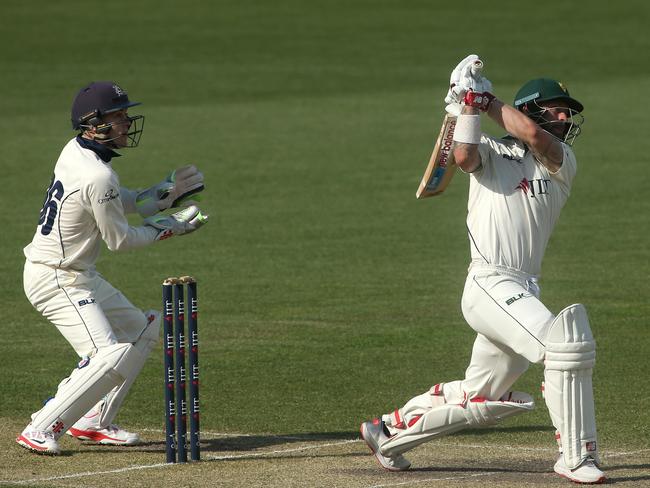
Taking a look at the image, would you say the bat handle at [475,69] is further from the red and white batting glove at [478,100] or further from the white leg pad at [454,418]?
the white leg pad at [454,418]

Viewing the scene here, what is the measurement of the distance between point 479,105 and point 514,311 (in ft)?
3.66

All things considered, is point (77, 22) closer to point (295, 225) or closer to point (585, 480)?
point (295, 225)

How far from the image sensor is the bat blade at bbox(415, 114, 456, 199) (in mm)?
7609

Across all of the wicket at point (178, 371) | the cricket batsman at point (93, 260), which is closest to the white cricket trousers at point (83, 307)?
the cricket batsman at point (93, 260)

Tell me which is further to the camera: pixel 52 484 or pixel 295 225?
pixel 295 225

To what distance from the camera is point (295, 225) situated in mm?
17641

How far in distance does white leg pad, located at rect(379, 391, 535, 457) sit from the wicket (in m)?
1.11

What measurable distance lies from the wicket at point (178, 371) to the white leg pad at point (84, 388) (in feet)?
1.14

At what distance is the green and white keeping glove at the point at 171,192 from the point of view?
28.1ft

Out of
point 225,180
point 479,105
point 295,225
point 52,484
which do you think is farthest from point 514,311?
point 225,180

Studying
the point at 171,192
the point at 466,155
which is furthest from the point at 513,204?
the point at 171,192

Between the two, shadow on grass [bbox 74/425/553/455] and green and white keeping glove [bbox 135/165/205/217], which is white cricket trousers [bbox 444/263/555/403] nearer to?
shadow on grass [bbox 74/425/553/455]

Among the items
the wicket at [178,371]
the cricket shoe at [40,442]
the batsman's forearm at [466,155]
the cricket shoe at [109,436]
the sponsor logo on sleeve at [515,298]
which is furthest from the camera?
the cricket shoe at [109,436]

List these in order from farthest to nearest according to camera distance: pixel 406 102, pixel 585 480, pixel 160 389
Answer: pixel 406 102, pixel 160 389, pixel 585 480
